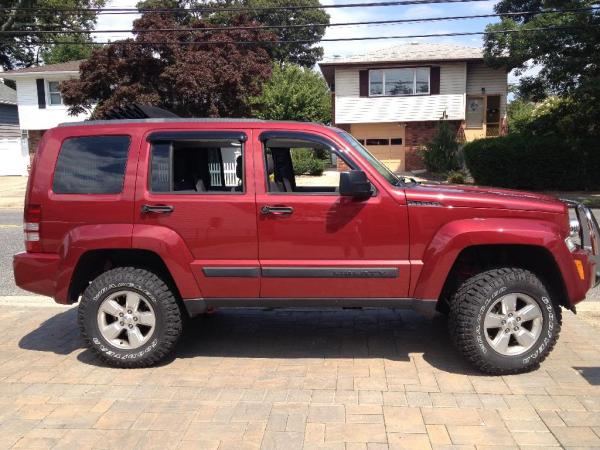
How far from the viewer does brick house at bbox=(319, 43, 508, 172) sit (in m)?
30.2

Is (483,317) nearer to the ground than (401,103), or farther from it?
nearer to the ground

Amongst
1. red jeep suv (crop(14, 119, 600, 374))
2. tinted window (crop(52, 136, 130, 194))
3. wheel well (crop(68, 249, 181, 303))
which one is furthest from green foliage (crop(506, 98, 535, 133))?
tinted window (crop(52, 136, 130, 194))

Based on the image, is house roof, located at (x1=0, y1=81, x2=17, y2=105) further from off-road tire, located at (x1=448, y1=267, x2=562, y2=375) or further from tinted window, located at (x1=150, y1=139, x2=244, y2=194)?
off-road tire, located at (x1=448, y1=267, x2=562, y2=375)

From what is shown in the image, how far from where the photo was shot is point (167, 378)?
443cm

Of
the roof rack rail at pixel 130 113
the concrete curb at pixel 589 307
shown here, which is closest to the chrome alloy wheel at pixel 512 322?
the concrete curb at pixel 589 307

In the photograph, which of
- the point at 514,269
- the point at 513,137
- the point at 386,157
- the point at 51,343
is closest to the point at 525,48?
the point at 513,137

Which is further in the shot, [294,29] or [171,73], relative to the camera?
[294,29]

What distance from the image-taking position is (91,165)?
4.62 metres

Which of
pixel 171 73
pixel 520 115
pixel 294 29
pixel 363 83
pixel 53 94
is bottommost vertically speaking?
pixel 520 115

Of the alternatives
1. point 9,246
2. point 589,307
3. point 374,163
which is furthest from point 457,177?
point 374,163

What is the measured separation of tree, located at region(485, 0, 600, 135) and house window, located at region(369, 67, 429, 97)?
9262 millimetres

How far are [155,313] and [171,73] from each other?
710 inches

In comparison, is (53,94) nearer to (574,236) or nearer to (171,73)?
(171,73)

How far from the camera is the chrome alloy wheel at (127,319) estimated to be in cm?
459
